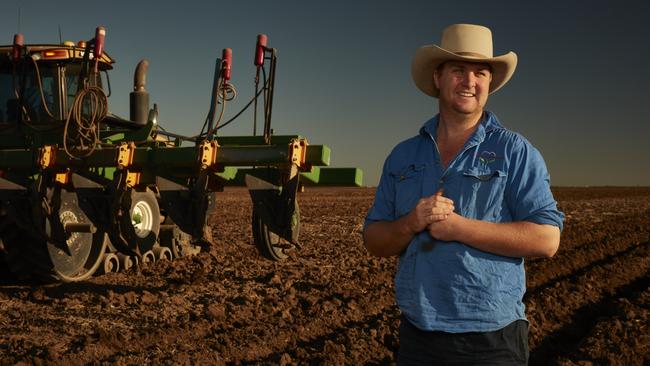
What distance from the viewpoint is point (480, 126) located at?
2.16 meters

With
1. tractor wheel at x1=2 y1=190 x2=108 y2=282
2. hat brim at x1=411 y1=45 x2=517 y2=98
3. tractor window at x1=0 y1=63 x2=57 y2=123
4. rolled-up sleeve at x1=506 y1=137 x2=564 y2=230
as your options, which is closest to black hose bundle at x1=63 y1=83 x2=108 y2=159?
tractor wheel at x1=2 y1=190 x2=108 y2=282

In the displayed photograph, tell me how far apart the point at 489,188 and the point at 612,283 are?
7240 mm

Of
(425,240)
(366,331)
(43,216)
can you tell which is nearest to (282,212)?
(366,331)

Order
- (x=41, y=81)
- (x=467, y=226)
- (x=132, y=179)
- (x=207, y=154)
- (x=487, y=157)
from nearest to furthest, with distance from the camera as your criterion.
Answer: (x=467, y=226)
(x=487, y=157)
(x=207, y=154)
(x=132, y=179)
(x=41, y=81)

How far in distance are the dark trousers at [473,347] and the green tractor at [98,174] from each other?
412 centimetres

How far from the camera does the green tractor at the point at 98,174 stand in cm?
643

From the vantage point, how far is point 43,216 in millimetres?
6742

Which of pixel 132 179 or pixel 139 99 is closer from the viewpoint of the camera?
pixel 132 179

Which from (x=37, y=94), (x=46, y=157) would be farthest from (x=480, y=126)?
(x=37, y=94)

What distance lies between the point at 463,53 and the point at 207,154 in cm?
452

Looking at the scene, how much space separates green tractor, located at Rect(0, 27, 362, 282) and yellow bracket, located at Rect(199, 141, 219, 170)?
1 cm

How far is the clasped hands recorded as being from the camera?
198 centimetres

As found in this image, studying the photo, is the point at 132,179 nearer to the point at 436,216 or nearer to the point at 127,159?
the point at 127,159

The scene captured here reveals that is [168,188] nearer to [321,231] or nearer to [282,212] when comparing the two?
[282,212]
